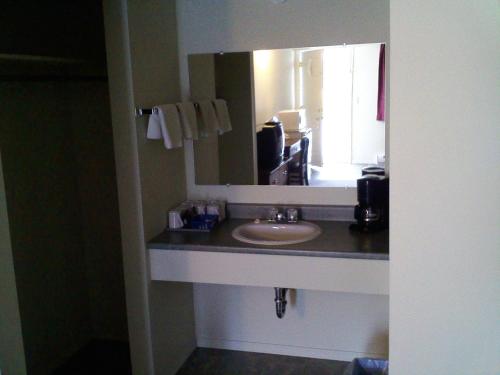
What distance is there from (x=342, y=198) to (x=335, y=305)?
642mm

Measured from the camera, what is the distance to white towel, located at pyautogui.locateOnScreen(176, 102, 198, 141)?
8.26 feet

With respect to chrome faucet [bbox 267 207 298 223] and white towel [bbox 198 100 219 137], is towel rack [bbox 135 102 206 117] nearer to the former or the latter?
white towel [bbox 198 100 219 137]

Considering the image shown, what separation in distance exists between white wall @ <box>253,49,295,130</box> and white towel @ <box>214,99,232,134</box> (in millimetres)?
183

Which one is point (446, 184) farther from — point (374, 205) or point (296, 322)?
point (296, 322)

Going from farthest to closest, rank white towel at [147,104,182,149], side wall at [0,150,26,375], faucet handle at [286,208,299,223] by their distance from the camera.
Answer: faucet handle at [286,208,299,223], white towel at [147,104,182,149], side wall at [0,150,26,375]

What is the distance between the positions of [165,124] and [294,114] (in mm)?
755

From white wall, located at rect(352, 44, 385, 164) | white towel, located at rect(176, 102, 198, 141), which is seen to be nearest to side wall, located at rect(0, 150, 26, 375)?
white towel, located at rect(176, 102, 198, 141)

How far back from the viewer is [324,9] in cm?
252

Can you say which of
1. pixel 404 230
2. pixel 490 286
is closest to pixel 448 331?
pixel 490 286

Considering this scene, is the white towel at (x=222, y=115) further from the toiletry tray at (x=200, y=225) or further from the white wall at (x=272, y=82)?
the toiletry tray at (x=200, y=225)

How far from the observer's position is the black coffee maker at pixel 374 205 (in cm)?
247

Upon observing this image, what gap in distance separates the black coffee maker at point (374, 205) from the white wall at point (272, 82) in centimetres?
62

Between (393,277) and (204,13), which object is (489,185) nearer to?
(393,277)

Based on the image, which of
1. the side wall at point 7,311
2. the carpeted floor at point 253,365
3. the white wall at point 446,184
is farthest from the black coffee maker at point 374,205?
the side wall at point 7,311
